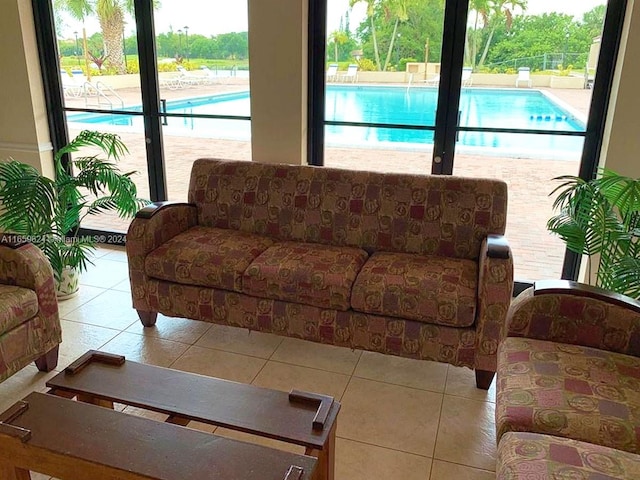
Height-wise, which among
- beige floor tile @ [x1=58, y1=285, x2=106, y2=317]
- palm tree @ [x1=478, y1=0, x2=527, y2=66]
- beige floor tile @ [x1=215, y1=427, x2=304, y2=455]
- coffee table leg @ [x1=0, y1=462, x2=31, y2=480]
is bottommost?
beige floor tile @ [x1=215, y1=427, x2=304, y2=455]

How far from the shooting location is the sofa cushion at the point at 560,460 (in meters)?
1.33

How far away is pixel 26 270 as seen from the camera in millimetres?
2400

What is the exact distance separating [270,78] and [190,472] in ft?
8.62

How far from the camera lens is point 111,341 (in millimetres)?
2908

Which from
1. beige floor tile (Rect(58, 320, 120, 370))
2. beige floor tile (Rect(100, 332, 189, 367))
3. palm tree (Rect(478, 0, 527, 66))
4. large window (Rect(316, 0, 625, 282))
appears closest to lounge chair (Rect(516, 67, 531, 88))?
large window (Rect(316, 0, 625, 282))

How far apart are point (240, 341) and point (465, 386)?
1.23m

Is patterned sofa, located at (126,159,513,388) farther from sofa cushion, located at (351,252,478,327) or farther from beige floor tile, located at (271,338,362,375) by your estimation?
beige floor tile, located at (271,338,362,375)

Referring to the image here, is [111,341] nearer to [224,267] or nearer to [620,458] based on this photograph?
[224,267]

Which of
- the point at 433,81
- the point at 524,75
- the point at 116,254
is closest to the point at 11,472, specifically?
the point at 116,254

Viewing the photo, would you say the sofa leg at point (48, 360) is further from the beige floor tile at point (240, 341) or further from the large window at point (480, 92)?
the large window at point (480, 92)

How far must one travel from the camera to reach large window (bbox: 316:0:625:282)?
120 inches

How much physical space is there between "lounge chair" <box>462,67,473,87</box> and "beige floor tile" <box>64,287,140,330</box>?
2.49 meters

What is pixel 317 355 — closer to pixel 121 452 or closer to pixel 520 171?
pixel 121 452

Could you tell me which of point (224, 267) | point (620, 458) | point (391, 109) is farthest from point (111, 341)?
point (620, 458)
